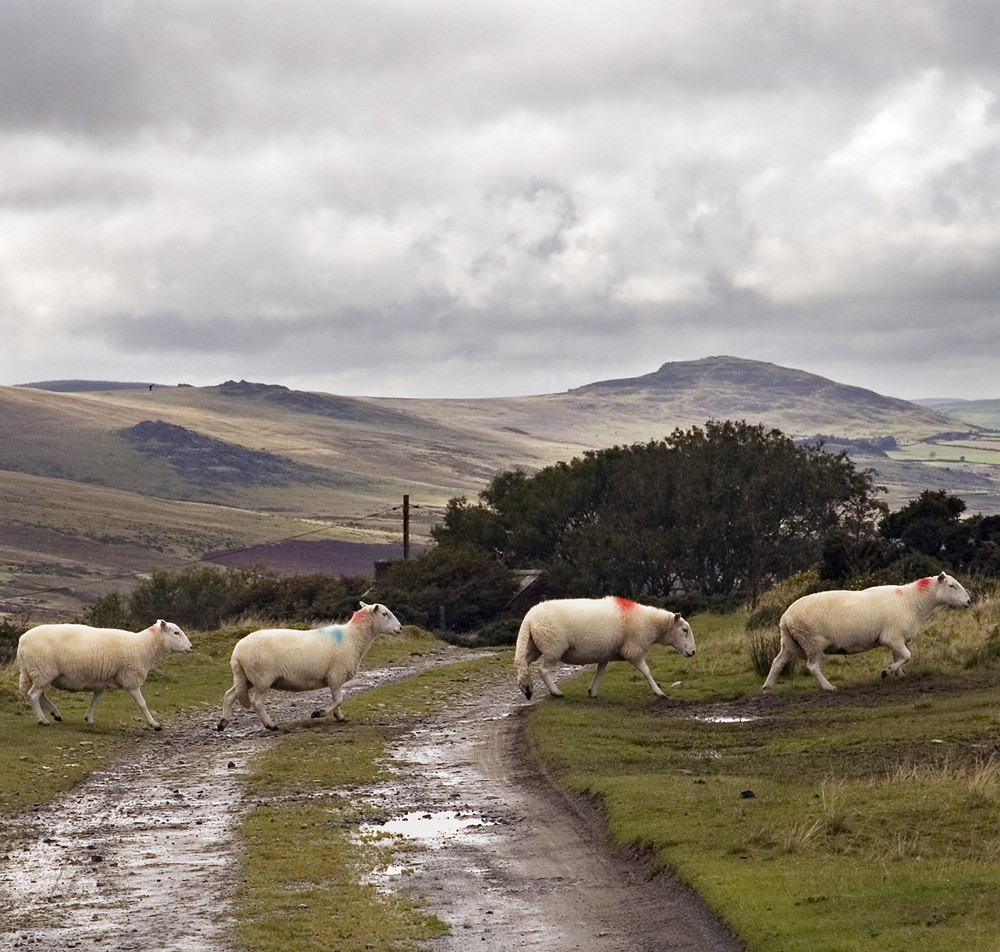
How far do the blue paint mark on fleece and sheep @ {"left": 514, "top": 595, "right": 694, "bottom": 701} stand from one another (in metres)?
3.27

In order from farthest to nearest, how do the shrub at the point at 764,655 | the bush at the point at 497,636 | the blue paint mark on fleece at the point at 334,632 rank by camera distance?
the bush at the point at 497,636, the shrub at the point at 764,655, the blue paint mark on fleece at the point at 334,632

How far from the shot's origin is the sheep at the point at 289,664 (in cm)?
2511

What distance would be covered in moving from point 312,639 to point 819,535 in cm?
5805

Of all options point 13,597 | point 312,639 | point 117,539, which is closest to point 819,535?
point 312,639

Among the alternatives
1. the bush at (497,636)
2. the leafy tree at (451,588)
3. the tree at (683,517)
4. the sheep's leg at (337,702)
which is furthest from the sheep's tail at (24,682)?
the tree at (683,517)

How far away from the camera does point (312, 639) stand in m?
25.7

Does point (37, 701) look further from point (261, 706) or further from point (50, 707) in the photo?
point (261, 706)

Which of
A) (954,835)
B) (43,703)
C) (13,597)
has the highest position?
(954,835)

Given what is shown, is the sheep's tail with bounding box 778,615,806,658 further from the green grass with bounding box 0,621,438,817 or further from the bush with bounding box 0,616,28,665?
the bush with bounding box 0,616,28,665

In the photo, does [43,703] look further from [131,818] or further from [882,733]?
[882,733]

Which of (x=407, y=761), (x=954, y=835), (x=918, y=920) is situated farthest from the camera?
(x=407, y=761)

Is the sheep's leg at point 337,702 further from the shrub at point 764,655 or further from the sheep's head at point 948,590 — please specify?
the sheep's head at point 948,590

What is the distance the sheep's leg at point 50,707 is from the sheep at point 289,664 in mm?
2837

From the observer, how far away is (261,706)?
2519cm
